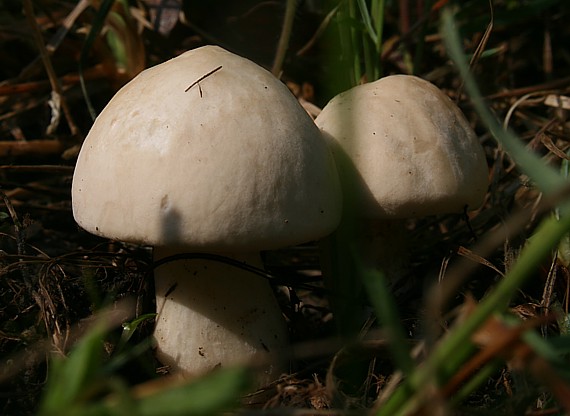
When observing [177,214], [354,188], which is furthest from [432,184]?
[177,214]

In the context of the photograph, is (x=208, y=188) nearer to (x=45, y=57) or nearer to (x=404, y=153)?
(x=404, y=153)

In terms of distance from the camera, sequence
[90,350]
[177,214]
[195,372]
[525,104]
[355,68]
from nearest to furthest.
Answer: [90,350]
[177,214]
[195,372]
[355,68]
[525,104]

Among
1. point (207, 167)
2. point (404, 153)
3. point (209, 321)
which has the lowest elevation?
point (209, 321)

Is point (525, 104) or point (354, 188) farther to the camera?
point (525, 104)

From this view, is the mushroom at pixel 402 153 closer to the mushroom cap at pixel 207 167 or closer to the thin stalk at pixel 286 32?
the mushroom cap at pixel 207 167

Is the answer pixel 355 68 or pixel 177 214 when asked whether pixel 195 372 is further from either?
pixel 355 68

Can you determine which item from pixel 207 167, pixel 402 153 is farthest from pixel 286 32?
pixel 207 167

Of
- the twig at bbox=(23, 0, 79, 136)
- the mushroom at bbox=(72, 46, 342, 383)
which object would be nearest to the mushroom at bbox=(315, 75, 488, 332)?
the mushroom at bbox=(72, 46, 342, 383)
